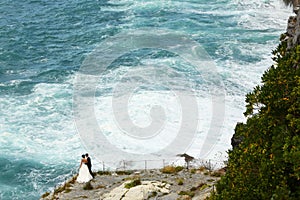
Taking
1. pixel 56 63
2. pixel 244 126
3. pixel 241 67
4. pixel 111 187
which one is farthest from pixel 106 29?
pixel 244 126

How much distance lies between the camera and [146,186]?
84.4ft

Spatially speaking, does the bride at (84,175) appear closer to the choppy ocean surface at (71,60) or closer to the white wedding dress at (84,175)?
the white wedding dress at (84,175)

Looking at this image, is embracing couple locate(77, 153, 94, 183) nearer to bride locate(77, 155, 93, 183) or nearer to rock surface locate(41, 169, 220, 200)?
bride locate(77, 155, 93, 183)

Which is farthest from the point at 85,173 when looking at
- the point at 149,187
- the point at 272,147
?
the point at 272,147

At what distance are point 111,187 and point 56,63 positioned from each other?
34.1 m

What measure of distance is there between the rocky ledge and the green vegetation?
5987mm

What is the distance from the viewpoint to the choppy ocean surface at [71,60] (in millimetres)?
40031

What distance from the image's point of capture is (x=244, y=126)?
1920cm

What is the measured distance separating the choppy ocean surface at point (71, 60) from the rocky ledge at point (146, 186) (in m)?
7.80

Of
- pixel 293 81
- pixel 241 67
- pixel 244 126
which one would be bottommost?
pixel 241 67

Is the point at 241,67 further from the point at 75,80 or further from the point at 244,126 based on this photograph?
the point at 244,126

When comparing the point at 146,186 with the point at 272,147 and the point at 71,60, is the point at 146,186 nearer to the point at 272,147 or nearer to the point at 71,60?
the point at 272,147

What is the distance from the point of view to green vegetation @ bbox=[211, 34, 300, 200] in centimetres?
1530

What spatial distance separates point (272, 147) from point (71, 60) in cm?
4631
